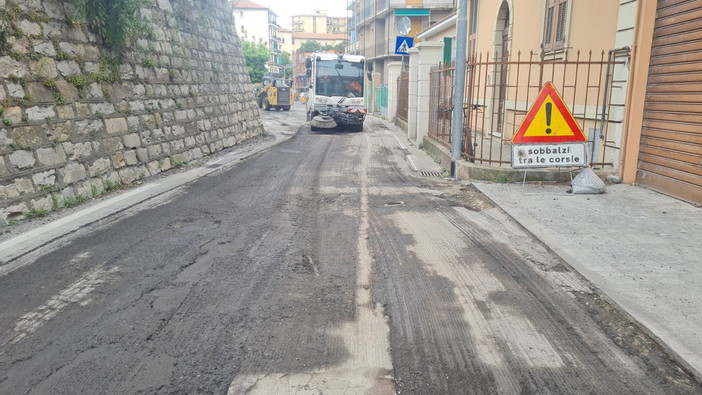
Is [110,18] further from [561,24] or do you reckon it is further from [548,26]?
[548,26]

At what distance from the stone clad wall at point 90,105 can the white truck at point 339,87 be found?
25.1 feet

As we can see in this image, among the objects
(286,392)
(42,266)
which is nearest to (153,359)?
(286,392)

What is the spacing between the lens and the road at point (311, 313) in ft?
9.66

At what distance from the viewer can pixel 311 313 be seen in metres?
3.76

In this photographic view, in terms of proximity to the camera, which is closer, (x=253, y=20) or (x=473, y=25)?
(x=473, y=25)

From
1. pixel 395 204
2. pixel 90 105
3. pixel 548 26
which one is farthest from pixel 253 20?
pixel 395 204

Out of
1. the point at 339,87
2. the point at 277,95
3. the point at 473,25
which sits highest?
the point at 473,25

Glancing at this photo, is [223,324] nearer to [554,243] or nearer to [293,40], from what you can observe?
[554,243]

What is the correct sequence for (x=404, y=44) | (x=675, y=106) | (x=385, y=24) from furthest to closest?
(x=385, y=24), (x=404, y=44), (x=675, y=106)

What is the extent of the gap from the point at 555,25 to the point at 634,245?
7.36m

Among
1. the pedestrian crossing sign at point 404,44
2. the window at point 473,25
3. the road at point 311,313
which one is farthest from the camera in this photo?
the window at point 473,25

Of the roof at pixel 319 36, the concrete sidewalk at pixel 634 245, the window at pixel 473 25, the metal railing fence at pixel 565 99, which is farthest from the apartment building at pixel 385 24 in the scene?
the roof at pixel 319 36

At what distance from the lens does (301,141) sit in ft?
55.2

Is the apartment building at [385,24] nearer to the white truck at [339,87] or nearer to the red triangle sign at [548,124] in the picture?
the white truck at [339,87]
